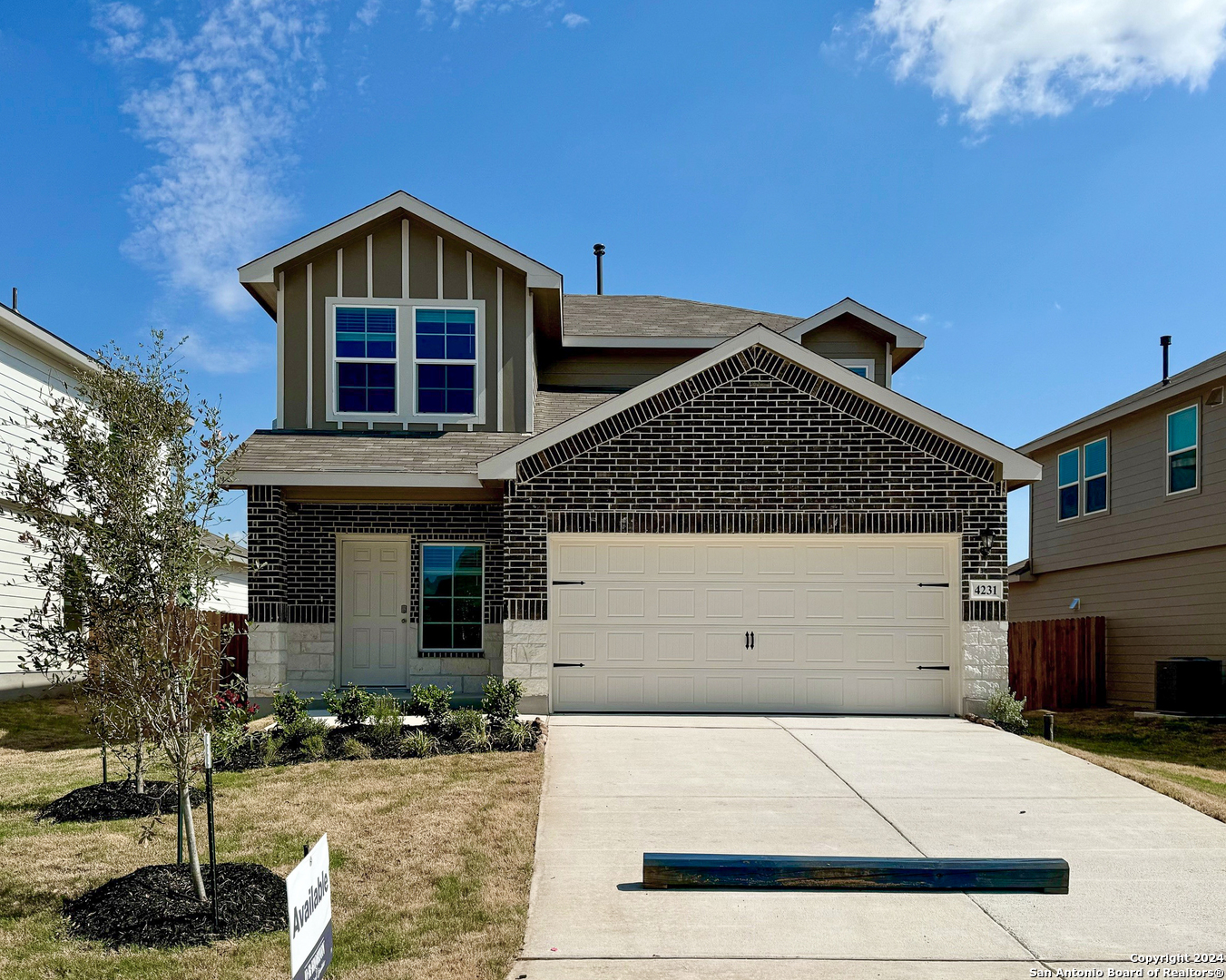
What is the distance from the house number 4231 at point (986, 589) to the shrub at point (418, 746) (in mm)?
6952

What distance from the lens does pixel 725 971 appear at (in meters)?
5.02

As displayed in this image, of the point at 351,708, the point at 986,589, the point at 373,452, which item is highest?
the point at 373,452

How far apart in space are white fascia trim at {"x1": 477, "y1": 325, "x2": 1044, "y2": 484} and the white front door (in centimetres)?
263

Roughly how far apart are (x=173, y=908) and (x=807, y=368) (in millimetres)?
9449

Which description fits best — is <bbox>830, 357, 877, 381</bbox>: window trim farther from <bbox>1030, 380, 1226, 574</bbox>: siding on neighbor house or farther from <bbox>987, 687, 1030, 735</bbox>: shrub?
<bbox>987, 687, 1030, 735</bbox>: shrub

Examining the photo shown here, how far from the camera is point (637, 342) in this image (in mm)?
16766

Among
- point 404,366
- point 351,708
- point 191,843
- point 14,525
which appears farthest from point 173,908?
point 14,525

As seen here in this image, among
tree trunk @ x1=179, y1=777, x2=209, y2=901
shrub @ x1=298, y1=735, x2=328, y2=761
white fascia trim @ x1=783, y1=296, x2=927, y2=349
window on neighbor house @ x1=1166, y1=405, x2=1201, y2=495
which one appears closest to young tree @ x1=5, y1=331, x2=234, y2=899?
tree trunk @ x1=179, y1=777, x2=209, y2=901

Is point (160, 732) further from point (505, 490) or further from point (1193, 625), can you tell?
point (1193, 625)

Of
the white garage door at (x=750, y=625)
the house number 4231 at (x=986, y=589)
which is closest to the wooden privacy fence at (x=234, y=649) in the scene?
the white garage door at (x=750, y=625)

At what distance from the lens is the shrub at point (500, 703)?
11.2 meters

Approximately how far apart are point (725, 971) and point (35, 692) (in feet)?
49.0

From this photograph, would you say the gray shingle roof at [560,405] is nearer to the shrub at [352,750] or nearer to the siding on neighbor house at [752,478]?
the siding on neighbor house at [752,478]

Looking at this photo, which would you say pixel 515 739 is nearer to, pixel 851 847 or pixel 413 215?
pixel 851 847
